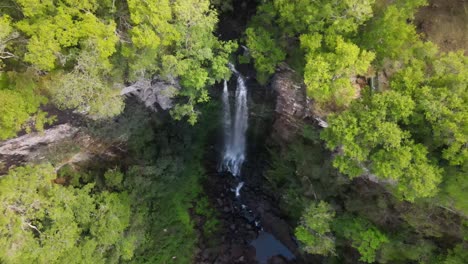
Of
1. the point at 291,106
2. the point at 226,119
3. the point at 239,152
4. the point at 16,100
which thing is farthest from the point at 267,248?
the point at 16,100

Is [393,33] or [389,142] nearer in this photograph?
[389,142]

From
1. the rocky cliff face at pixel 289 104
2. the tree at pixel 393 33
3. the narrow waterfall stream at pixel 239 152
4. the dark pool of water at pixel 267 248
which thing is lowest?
the dark pool of water at pixel 267 248

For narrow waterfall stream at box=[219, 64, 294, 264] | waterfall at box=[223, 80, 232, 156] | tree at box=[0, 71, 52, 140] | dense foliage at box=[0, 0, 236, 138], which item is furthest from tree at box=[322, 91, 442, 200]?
tree at box=[0, 71, 52, 140]

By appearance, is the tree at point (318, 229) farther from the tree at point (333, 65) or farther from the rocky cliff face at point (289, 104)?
the tree at point (333, 65)

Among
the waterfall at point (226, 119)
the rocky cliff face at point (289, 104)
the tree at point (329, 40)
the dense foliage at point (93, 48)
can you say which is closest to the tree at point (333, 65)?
the tree at point (329, 40)

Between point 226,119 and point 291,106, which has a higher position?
point 291,106

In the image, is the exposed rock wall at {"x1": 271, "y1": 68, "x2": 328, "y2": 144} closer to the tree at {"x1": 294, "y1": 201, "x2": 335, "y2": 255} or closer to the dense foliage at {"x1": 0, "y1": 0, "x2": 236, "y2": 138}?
the dense foliage at {"x1": 0, "y1": 0, "x2": 236, "y2": 138}

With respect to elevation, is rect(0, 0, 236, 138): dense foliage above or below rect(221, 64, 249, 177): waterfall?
above

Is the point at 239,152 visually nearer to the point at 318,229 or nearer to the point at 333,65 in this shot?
the point at 318,229
